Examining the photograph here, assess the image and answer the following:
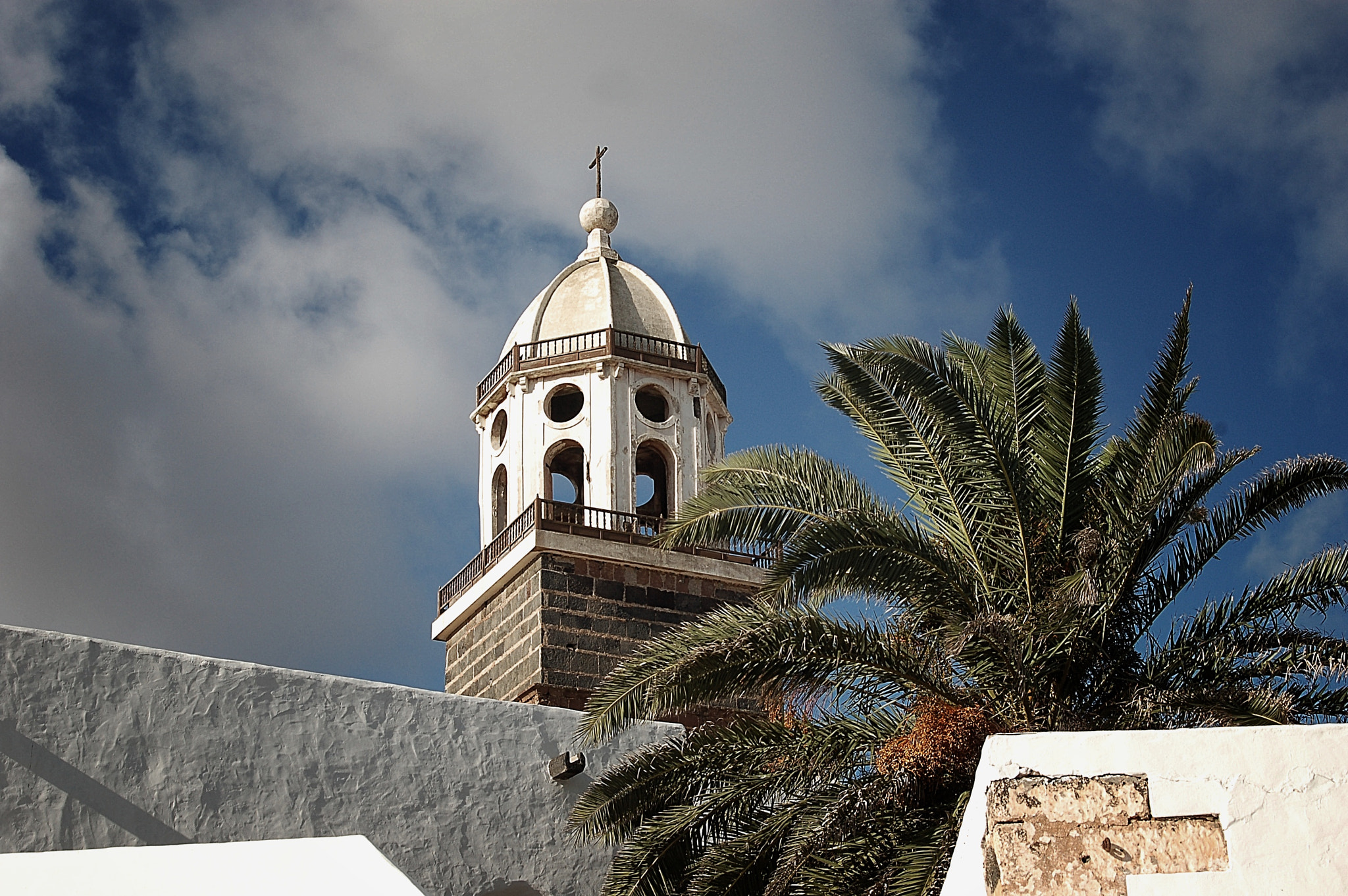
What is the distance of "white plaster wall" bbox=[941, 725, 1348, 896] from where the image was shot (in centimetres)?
425

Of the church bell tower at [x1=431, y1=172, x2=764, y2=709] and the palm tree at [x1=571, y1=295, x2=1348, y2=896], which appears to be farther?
the church bell tower at [x1=431, y1=172, x2=764, y2=709]

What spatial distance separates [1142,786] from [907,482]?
17.6 feet

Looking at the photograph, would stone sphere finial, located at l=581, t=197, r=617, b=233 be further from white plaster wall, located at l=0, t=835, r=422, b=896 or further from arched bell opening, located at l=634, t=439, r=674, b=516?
white plaster wall, located at l=0, t=835, r=422, b=896

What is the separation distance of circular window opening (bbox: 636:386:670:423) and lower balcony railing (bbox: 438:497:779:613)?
196 centimetres

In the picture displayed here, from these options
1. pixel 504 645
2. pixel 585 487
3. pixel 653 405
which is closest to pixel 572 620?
pixel 504 645

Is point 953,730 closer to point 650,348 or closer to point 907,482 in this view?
point 907,482

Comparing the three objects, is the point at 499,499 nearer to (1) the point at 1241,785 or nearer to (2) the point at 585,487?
(2) the point at 585,487

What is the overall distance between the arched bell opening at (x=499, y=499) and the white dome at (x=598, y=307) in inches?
66.0

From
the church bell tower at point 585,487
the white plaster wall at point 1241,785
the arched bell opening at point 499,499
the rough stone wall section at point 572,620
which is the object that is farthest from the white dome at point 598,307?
the white plaster wall at point 1241,785

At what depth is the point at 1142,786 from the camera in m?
4.42

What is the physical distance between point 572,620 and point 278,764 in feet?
26.8

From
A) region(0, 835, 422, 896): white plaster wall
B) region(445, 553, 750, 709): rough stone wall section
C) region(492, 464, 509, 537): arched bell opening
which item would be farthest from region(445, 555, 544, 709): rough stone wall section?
region(0, 835, 422, 896): white plaster wall

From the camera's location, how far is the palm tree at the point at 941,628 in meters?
8.51

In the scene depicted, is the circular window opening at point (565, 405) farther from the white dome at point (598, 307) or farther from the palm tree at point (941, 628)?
the palm tree at point (941, 628)
